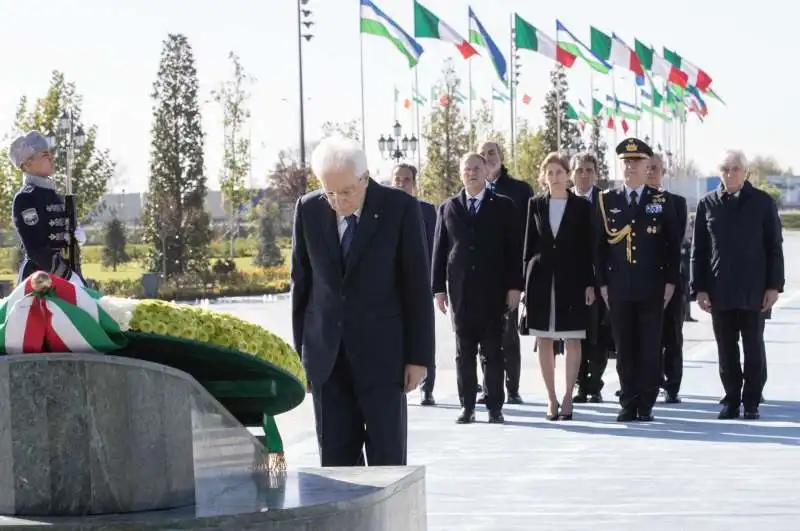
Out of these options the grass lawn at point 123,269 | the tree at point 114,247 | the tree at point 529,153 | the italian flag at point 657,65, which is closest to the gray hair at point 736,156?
the grass lawn at point 123,269

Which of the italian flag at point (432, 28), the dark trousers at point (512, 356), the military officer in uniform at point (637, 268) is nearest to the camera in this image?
the military officer in uniform at point (637, 268)

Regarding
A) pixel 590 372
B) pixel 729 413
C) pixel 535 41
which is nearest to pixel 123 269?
pixel 535 41

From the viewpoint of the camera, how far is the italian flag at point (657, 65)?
5550 centimetres

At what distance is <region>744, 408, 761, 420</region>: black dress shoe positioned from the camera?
12.4m

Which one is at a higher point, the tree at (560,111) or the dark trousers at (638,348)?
the tree at (560,111)

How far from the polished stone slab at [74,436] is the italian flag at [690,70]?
58978 mm

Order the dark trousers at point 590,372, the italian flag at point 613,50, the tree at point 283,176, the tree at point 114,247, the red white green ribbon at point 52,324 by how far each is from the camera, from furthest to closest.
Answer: the tree at point 283,176 < the tree at point 114,247 < the italian flag at point 613,50 < the dark trousers at point 590,372 < the red white green ribbon at point 52,324

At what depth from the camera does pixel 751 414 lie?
12.4 m

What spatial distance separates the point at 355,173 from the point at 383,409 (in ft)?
3.12

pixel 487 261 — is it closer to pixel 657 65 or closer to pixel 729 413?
pixel 729 413

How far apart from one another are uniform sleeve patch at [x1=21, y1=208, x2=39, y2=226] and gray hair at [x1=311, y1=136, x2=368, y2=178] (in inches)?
162

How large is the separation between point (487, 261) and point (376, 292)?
5.36 meters

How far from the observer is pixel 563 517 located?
830 centimetres

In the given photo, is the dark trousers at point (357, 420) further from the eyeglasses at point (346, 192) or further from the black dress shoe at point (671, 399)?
the black dress shoe at point (671, 399)
